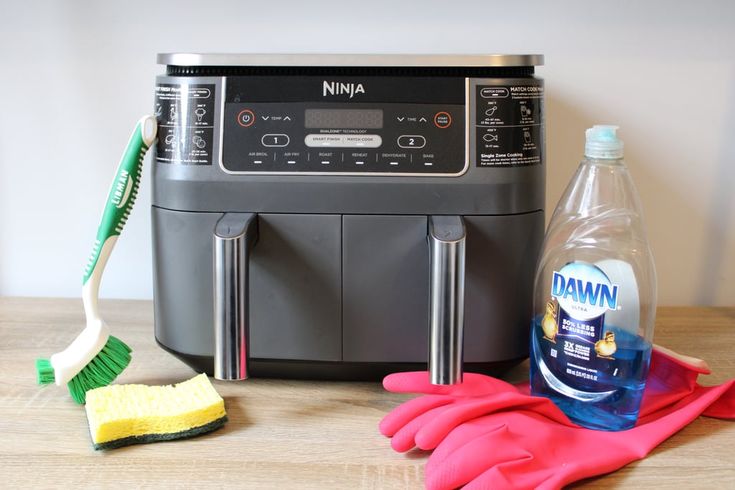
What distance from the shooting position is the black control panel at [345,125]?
0.83 metres

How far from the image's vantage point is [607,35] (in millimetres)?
1081

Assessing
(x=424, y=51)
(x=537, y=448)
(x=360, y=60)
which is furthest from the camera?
(x=424, y=51)

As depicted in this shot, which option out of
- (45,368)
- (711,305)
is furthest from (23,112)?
(711,305)

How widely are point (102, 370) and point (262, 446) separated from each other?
0.69ft

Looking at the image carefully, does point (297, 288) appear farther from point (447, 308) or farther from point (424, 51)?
point (424, 51)

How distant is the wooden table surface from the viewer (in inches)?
28.1

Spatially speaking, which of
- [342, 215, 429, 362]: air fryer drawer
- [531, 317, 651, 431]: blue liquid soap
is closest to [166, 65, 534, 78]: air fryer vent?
[342, 215, 429, 362]: air fryer drawer

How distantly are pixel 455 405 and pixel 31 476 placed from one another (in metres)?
0.36

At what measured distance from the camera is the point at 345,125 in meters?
0.84

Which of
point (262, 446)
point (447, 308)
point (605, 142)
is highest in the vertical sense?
point (605, 142)

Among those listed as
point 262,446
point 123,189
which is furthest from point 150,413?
point 123,189

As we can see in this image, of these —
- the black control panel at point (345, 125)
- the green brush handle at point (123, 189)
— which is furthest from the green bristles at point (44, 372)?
the black control panel at point (345, 125)

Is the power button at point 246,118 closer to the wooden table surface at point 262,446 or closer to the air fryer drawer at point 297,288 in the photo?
the air fryer drawer at point 297,288

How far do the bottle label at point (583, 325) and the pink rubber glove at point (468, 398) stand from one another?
4cm
